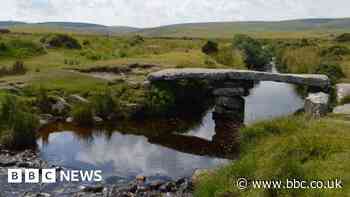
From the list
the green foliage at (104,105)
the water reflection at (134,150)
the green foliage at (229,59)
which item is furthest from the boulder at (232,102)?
the green foliage at (229,59)

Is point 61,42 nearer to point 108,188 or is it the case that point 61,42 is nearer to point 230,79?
point 230,79

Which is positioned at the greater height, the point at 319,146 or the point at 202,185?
the point at 319,146

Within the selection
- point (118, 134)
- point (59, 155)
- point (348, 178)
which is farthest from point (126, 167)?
point (348, 178)

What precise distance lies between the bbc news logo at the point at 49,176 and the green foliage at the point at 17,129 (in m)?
4.78

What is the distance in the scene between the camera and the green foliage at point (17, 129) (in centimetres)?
2708

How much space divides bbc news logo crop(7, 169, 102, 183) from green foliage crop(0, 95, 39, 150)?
4.78 metres

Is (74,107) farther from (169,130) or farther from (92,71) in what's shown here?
(92,71)

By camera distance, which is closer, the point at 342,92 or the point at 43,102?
the point at 43,102

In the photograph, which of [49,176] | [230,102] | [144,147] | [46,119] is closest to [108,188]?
[49,176]

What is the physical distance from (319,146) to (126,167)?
38.4 ft

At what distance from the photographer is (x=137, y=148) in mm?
29250

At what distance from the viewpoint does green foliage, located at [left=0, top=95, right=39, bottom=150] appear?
27078 mm

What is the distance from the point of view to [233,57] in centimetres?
6288

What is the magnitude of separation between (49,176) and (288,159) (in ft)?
40.0
